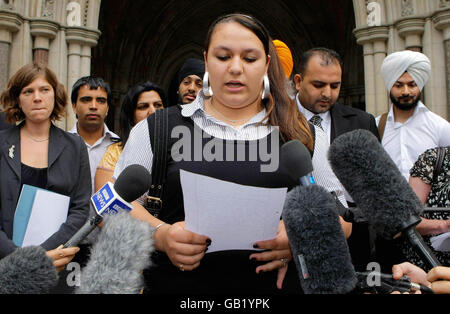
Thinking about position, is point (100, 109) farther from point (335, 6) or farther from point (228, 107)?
point (335, 6)

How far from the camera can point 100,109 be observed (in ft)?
10.4

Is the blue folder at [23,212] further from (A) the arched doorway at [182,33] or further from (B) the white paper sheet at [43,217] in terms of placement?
(A) the arched doorway at [182,33]

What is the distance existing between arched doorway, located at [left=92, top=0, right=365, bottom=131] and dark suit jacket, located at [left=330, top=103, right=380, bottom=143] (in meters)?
9.19

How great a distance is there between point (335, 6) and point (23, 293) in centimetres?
1234

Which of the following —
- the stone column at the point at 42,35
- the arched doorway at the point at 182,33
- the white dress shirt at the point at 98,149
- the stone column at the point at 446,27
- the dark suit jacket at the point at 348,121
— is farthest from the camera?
the arched doorway at the point at 182,33

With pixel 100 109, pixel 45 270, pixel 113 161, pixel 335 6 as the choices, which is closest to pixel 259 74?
pixel 45 270

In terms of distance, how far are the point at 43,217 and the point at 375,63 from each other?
19.7 ft

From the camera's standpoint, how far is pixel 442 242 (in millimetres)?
1935

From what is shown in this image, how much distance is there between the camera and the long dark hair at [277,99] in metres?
1.46

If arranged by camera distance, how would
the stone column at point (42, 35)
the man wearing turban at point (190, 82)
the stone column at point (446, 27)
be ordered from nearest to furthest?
1. the man wearing turban at point (190, 82)
2. the stone column at point (446, 27)
3. the stone column at point (42, 35)

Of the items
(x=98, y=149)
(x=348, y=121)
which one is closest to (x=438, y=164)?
(x=348, y=121)

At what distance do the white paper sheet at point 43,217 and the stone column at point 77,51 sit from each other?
5.01 m

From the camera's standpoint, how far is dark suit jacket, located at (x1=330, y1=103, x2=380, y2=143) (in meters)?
2.71

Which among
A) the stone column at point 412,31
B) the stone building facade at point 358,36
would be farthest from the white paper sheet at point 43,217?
the stone column at point 412,31
